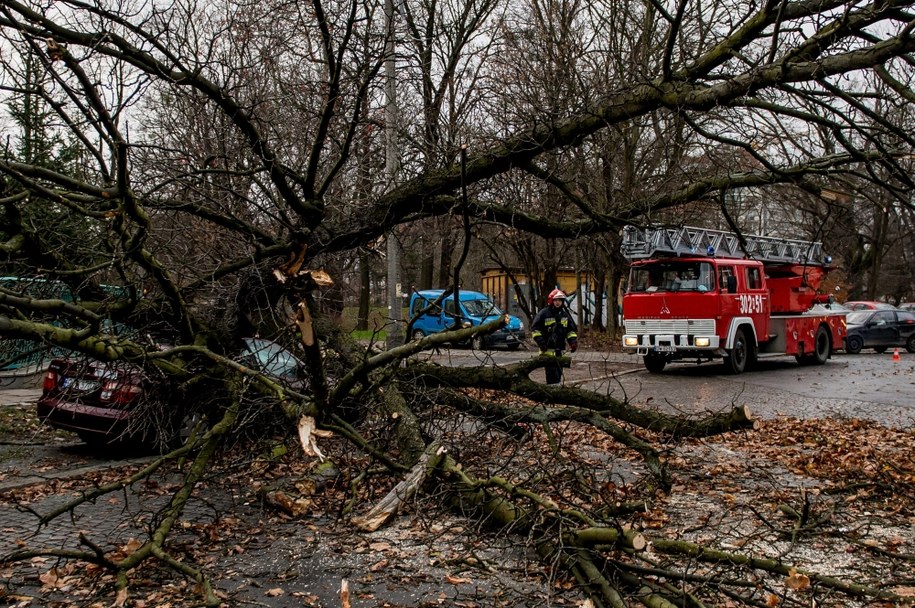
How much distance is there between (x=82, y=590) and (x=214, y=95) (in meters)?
4.33

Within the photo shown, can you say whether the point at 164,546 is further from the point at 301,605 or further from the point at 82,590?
the point at 301,605

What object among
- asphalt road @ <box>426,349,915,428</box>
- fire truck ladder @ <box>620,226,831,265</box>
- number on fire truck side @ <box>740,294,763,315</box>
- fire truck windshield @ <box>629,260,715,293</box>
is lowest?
asphalt road @ <box>426,349,915,428</box>

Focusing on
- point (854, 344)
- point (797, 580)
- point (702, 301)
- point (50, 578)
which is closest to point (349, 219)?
point (50, 578)

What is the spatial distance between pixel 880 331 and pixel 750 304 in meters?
11.6

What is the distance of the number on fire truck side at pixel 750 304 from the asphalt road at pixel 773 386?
A: 1.48 metres

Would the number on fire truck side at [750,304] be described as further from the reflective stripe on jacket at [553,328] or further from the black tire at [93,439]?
the black tire at [93,439]

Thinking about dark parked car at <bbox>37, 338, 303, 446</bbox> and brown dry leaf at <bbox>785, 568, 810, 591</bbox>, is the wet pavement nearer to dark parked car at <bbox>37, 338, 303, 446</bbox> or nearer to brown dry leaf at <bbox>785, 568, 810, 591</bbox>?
dark parked car at <bbox>37, 338, 303, 446</bbox>

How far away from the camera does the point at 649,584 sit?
13.5ft

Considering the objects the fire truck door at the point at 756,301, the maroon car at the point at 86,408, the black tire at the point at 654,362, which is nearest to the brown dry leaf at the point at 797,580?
the maroon car at the point at 86,408

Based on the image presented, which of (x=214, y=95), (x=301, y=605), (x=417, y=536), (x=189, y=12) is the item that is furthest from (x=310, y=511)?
(x=189, y=12)

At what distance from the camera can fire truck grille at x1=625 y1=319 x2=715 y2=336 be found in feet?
53.5

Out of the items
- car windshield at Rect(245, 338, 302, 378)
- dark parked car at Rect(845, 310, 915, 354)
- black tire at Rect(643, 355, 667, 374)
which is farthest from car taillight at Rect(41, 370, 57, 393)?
dark parked car at Rect(845, 310, 915, 354)

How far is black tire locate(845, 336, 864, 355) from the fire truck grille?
12849mm

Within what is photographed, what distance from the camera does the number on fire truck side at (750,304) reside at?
1718cm
